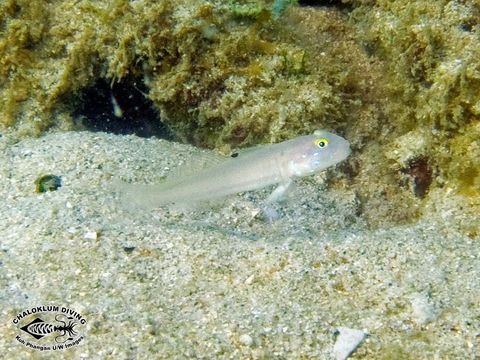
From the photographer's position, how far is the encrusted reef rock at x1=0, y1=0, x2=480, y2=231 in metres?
4.42

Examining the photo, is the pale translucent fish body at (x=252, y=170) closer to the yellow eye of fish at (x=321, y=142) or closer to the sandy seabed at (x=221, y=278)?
the yellow eye of fish at (x=321, y=142)

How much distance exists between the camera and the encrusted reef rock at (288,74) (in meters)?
4.42

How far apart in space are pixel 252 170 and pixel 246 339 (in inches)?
51.7

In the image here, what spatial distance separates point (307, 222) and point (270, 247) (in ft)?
3.02

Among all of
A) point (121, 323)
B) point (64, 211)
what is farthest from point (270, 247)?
point (64, 211)

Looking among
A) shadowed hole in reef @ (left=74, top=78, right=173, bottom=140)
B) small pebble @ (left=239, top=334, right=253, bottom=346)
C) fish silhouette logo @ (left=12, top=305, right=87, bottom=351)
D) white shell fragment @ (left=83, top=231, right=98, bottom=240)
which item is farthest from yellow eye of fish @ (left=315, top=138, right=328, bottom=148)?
shadowed hole in reef @ (left=74, top=78, right=173, bottom=140)

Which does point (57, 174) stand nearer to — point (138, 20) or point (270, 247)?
point (138, 20)

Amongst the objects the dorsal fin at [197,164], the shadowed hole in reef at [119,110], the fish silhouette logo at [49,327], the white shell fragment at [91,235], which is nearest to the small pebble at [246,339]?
the fish silhouette logo at [49,327]

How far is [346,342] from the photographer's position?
2904mm

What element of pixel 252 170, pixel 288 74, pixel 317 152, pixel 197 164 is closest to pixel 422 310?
pixel 317 152

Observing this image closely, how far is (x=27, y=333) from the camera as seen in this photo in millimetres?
2826

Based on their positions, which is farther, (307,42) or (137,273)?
(307,42)

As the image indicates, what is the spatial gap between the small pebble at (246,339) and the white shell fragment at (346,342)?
0.53 meters

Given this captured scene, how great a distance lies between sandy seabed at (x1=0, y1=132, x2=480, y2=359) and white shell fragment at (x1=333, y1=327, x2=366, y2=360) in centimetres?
4
